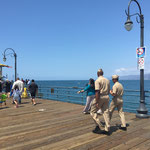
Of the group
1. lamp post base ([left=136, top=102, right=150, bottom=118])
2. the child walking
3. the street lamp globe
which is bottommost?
lamp post base ([left=136, top=102, right=150, bottom=118])

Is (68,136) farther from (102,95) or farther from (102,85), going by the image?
(102,85)

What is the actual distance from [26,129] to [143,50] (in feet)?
19.3

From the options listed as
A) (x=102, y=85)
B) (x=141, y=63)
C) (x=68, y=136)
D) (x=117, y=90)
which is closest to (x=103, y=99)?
(x=102, y=85)

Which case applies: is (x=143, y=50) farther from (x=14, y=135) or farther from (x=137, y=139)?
(x=14, y=135)

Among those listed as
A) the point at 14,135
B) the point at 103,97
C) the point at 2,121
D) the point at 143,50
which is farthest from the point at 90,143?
the point at 143,50

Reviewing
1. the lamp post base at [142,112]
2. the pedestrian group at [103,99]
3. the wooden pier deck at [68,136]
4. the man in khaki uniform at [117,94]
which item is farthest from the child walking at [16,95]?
the lamp post base at [142,112]

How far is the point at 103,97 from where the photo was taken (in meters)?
4.93

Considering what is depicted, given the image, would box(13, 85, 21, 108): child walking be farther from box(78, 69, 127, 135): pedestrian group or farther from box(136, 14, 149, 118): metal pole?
box(136, 14, 149, 118): metal pole

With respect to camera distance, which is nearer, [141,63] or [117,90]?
[117,90]

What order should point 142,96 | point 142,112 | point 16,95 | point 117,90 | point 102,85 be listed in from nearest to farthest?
point 102,85 < point 117,90 < point 142,112 < point 142,96 < point 16,95

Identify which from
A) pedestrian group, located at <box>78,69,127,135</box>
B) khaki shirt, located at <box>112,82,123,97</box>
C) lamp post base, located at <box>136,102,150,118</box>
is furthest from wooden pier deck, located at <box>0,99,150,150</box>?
khaki shirt, located at <box>112,82,123,97</box>

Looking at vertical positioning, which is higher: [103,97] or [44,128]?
[103,97]

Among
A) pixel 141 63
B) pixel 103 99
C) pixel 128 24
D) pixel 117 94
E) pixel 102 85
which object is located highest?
pixel 128 24

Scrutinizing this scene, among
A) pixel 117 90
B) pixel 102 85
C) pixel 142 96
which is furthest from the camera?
pixel 142 96
